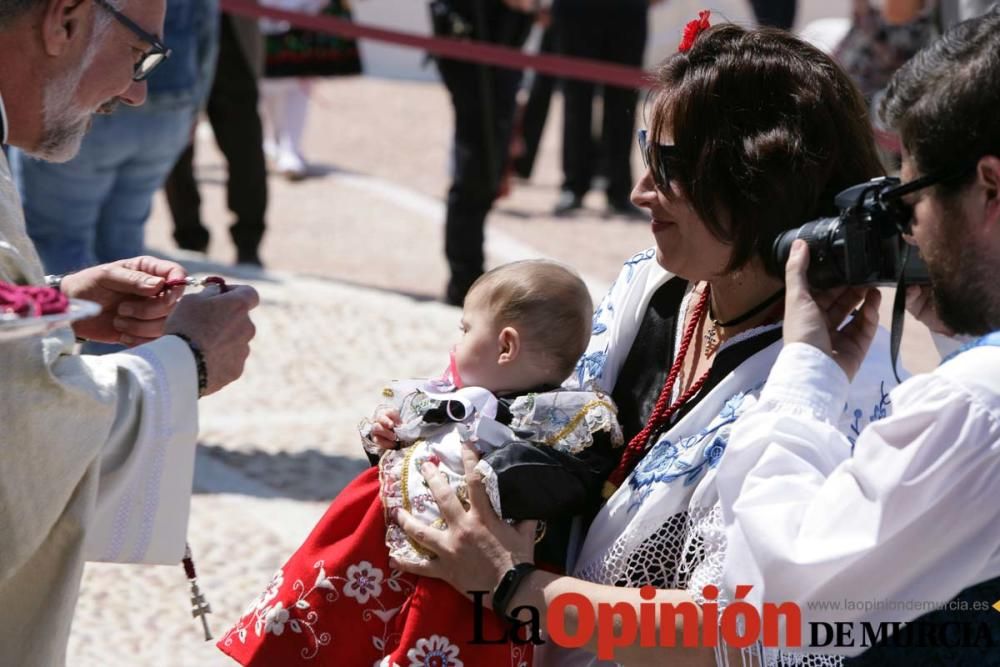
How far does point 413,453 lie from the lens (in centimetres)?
255

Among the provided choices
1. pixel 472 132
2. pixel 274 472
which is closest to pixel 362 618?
pixel 274 472

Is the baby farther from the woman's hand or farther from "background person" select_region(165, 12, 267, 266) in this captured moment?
"background person" select_region(165, 12, 267, 266)

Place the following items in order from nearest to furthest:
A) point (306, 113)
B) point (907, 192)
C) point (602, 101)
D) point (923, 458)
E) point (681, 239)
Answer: point (923, 458), point (907, 192), point (681, 239), point (602, 101), point (306, 113)

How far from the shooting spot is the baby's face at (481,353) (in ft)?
8.80

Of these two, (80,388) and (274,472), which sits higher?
(80,388)

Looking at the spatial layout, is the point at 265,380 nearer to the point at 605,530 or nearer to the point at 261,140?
the point at 261,140

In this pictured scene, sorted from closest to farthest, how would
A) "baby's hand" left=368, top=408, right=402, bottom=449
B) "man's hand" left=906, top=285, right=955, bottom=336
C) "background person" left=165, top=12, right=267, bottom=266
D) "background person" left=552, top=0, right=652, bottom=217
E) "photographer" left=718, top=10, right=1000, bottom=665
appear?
"photographer" left=718, top=10, right=1000, bottom=665 → "man's hand" left=906, top=285, right=955, bottom=336 → "baby's hand" left=368, top=408, right=402, bottom=449 → "background person" left=165, top=12, right=267, bottom=266 → "background person" left=552, top=0, right=652, bottom=217

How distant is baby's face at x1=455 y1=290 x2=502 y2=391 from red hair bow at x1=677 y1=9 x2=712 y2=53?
0.58 m

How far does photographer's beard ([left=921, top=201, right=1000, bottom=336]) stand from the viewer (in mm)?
1872

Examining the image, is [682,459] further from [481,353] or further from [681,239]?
[481,353]

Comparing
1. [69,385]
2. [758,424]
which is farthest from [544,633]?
[69,385]

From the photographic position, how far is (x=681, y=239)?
2.51 m

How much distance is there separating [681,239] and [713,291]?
143 millimetres

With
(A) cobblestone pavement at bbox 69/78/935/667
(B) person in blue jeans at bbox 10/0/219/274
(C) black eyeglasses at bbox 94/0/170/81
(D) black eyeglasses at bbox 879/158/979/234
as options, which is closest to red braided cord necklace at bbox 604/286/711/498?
(D) black eyeglasses at bbox 879/158/979/234
